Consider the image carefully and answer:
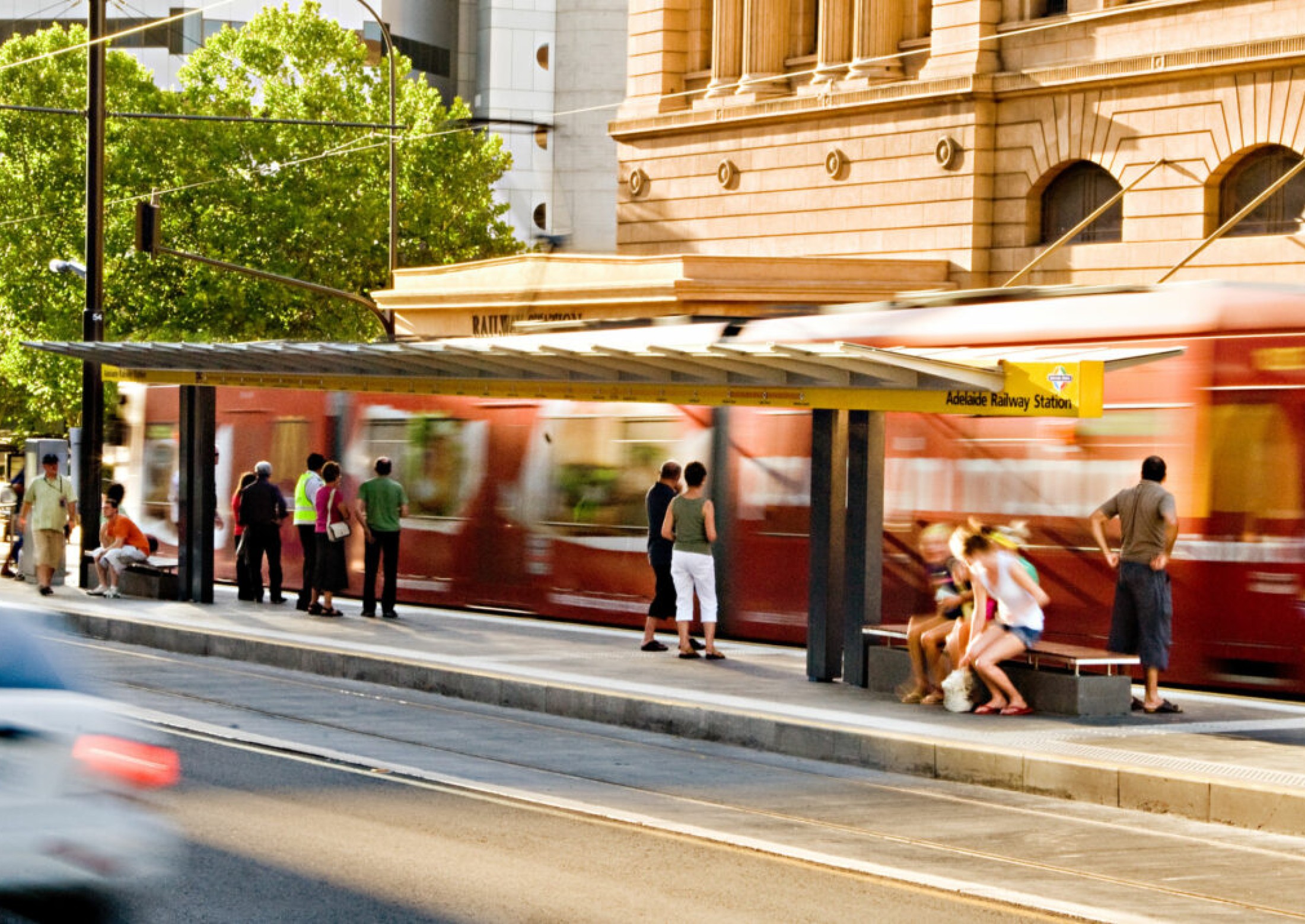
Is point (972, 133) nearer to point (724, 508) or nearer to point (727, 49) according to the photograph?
point (727, 49)

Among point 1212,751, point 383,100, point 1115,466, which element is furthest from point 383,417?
point 383,100

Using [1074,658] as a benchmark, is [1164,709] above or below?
below

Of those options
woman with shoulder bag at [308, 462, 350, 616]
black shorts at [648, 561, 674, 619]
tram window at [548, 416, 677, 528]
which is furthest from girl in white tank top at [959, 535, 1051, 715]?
woman with shoulder bag at [308, 462, 350, 616]

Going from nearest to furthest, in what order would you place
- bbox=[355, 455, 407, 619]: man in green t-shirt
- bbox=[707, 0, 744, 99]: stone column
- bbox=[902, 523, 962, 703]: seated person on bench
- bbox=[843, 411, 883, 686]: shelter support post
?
bbox=[902, 523, 962, 703]: seated person on bench < bbox=[843, 411, 883, 686]: shelter support post < bbox=[355, 455, 407, 619]: man in green t-shirt < bbox=[707, 0, 744, 99]: stone column

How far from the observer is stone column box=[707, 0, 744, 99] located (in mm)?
36375

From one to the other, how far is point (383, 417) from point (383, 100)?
33646 mm

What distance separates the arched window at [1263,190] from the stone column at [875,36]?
670cm

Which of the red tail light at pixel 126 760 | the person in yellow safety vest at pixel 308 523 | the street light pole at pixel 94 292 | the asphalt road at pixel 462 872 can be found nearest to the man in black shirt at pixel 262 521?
the person in yellow safety vest at pixel 308 523

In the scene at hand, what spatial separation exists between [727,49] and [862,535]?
2323 cm

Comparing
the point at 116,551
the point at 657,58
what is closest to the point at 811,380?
the point at 116,551

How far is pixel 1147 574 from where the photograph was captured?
13.4 meters

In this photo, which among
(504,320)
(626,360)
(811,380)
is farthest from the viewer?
(504,320)

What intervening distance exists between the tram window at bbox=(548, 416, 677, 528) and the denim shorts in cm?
703

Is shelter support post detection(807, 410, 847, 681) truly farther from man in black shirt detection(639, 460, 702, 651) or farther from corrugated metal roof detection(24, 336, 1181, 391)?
man in black shirt detection(639, 460, 702, 651)
